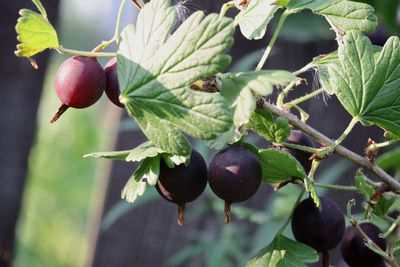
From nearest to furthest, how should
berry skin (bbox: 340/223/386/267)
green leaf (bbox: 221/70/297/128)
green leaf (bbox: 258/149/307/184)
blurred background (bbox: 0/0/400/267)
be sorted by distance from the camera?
green leaf (bbox: 221/70/297/128) → green leaf (bbox: 258/149/307/184) → berry skin (bbox: 340/223/386/267) → blurred background (bbox: 0/0/400/267)

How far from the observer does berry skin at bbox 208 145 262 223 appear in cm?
66

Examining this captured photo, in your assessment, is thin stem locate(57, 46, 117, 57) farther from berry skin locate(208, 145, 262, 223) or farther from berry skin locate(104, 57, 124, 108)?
berry skin locate(208, 145, 262, 223)

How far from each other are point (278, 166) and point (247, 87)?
0.14 metres

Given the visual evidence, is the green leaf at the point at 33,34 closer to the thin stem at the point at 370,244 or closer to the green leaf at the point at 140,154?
the green leaf at the point at 140,154

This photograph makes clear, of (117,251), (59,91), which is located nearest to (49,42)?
(59,91)

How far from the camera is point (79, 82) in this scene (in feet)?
2.14

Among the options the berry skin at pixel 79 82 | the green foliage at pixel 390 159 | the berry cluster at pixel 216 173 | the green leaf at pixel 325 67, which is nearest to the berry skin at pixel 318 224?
the berry cluster at pixel 216 173

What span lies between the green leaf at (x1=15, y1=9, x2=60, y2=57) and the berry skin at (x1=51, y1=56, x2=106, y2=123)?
0.03 m

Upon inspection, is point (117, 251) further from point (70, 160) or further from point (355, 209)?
point (70, 160)

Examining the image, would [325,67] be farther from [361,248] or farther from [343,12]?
[361,248]

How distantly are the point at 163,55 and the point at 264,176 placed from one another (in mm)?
183

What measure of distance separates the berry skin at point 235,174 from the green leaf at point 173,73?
0.05 m

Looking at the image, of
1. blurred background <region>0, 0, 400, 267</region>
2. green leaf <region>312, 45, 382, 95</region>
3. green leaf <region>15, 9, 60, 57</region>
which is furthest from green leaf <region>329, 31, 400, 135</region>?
blurred background <region>0, 0, 400, 267</region>

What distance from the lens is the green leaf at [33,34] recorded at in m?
0.66
